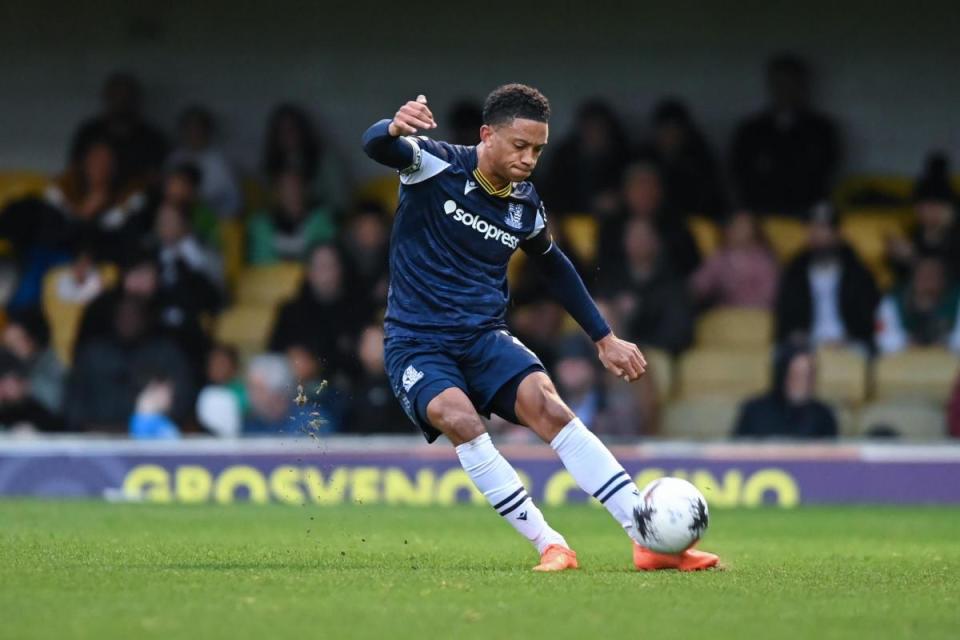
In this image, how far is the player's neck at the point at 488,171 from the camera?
26.3ft

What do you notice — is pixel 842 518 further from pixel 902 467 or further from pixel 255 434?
pixel 255 434

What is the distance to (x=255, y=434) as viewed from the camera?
50.2 ft

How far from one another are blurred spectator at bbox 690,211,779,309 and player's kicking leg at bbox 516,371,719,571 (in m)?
Result: 8.71

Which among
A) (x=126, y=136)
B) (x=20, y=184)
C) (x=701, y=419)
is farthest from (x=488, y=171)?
(x=20, y=184)

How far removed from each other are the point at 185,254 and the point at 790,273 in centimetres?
553

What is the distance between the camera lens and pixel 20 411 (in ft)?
51.4

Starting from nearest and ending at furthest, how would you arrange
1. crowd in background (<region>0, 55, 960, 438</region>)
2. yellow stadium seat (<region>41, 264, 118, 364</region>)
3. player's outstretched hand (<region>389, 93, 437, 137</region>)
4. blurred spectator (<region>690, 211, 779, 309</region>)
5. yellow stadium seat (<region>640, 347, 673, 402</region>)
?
1. player's outstretched hand (<region>389, 93, 437, 137</region>)
2. crowd in background (<region>0, 55, 960, 438</region>)
3. yellow stadium seat (<region>640, 347, 673, 402</region>)
4. blurred spectator (<region>690, 211, 779, 309</region>)
5. yellow stadium seat (<region>41, 264, 118, 364</region>)

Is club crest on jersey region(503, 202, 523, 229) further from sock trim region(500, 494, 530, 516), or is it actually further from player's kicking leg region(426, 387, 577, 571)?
sock trim region(500, 494, 530, 516)

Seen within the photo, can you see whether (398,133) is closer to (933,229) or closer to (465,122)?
(933,229)

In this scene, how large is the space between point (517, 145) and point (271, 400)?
7.86 m

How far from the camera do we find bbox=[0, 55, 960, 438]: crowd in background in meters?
15.4

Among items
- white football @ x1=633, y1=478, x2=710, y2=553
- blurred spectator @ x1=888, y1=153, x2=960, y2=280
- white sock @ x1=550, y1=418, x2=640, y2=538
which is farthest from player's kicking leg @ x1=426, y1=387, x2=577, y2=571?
blurred spectator @ x1=888, y1=153, x2=960, y2=280

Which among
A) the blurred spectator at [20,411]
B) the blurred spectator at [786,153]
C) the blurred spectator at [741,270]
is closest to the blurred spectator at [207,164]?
the blurred spectator at [20,411]

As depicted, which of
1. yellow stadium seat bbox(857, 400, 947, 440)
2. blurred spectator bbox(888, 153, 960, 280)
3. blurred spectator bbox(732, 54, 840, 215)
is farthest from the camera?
blurred spectator bbox(732, 54, 840, 215)
